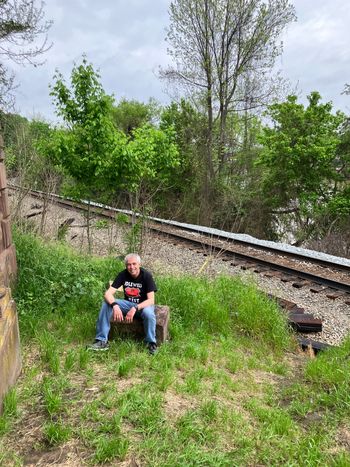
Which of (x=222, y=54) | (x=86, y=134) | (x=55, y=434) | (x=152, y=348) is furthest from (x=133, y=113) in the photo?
(x=55, y=434)

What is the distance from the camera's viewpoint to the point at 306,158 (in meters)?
18.0

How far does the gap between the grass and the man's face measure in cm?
74

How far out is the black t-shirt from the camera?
14.5 ft

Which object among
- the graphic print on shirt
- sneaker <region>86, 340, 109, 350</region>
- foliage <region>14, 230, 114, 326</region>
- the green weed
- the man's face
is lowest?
sneaker <region>86, 340, 109, 350</region>

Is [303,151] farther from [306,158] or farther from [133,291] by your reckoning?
[133,291]

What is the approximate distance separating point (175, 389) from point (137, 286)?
136 centimetres

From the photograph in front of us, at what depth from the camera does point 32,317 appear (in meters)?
4.46

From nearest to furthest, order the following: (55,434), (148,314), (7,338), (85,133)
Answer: (55,434)
(7,338)
(148,314)
(85,133)

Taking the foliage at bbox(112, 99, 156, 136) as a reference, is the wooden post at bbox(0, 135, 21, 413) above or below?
below

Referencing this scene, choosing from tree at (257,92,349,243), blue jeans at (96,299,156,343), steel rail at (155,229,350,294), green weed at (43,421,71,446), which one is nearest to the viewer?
green weed at (43,421,71,446)

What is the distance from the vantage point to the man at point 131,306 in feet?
13.4

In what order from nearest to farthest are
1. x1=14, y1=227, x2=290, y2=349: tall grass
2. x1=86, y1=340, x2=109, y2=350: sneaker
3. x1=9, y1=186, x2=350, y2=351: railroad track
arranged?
x1=86, y1=340, x2=109, y2=350: sneaker < x1=14, y1=227, x2=290, y2=349: tall grass < x1=9, y1=186, x2=350, y2=351: railroad track

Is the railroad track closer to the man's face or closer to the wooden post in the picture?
the man's face

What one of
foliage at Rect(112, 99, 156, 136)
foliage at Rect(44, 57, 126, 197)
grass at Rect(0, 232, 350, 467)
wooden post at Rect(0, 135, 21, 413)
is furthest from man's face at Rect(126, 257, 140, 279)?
foliage at Rect(112, 99, 156, 136)
